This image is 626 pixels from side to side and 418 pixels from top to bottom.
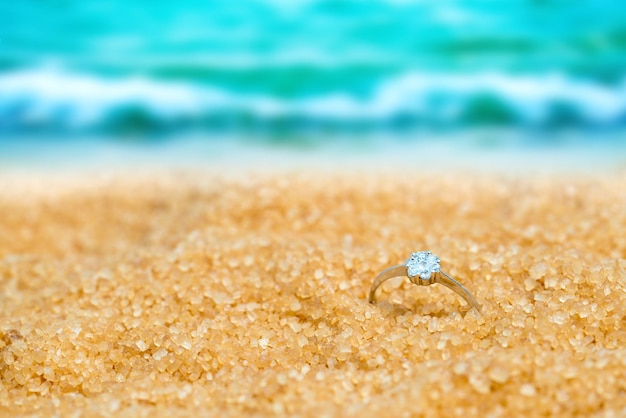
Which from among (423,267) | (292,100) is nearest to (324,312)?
(423,267)

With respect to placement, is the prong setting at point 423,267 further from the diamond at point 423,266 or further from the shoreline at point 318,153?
the shoreline at point 318,153

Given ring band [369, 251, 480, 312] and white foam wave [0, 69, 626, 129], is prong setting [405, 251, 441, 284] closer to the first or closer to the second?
ring band [369, 251, 480, 312]

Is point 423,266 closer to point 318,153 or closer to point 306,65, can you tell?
point 318,153

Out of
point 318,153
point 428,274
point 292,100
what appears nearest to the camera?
point 428,274

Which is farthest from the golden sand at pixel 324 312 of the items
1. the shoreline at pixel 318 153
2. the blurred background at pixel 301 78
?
the blurred background at pixel 301 78

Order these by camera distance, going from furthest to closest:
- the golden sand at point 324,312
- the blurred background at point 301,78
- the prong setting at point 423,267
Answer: the blurred background at point 301,78 < the prong setting at point 423,267 < the golden sand at point 324,312

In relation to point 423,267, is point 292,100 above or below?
above
